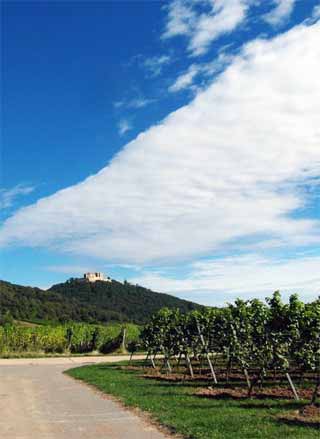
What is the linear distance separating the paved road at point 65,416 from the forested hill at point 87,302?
50578mm

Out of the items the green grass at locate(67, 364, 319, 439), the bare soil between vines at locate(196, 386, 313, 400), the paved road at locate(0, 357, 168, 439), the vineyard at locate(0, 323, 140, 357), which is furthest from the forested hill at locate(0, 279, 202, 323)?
the bare soil between vines at locate(196, 386, 313, 400)

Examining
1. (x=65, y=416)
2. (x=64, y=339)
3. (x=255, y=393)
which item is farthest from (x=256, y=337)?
(x=64, y=339)

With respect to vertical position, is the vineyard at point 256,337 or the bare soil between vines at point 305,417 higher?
the vineyard at point 256,337

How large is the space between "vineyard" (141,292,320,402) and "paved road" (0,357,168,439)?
4.44 m

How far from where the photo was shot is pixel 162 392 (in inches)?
644

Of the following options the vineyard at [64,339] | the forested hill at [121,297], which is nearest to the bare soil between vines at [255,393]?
the vineyard at [64,339]

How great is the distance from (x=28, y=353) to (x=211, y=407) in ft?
119

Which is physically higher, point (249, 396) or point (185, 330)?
point (185, 330)

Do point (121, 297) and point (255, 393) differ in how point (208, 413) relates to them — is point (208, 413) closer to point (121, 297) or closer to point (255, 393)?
point (255, 393)

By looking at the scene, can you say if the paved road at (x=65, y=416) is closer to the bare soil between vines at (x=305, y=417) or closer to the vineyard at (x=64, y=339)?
the bare soil between vines at (x=305, y=417)

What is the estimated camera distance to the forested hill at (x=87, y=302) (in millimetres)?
74188

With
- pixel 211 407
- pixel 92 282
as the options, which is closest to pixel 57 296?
pixel 92 282

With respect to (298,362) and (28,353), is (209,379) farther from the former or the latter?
(28,353)

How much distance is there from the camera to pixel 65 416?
41.4 feet
